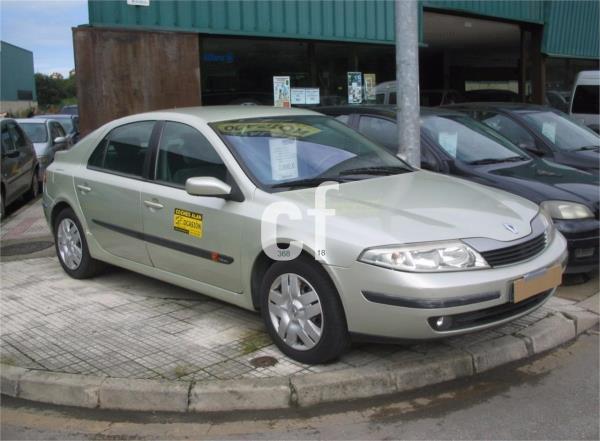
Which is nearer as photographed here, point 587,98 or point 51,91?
point 587,98

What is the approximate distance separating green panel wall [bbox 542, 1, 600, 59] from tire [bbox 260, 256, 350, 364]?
1430 cm

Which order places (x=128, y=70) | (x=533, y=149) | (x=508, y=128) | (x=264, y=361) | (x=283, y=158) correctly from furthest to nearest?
1. (x=128, y=70)
2. (x=508, y=128)
3. (x=533, y=149)
4. (x=283, y=158)
5. (x=264, y=361)

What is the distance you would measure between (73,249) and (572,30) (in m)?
15.3

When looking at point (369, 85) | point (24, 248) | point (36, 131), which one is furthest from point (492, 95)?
point (24, 248)

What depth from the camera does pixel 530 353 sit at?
4.23 m

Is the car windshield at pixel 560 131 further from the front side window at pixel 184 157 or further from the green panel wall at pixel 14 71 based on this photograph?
the green panel wall at pixel 14 71

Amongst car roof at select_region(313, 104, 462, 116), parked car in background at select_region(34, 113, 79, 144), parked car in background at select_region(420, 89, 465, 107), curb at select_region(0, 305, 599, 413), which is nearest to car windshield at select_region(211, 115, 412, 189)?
curb at select_region(0, 305, 599, 413)

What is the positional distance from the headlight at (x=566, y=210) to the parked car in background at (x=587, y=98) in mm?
6802

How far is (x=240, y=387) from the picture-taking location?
3.58 m

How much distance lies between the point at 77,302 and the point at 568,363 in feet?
12.5

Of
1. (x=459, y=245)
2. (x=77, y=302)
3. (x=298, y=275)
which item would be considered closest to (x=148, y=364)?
(x=298, y=275)

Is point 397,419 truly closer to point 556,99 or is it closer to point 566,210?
point 566,210

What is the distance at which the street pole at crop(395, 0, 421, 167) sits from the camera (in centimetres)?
562

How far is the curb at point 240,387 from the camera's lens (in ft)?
11.7
